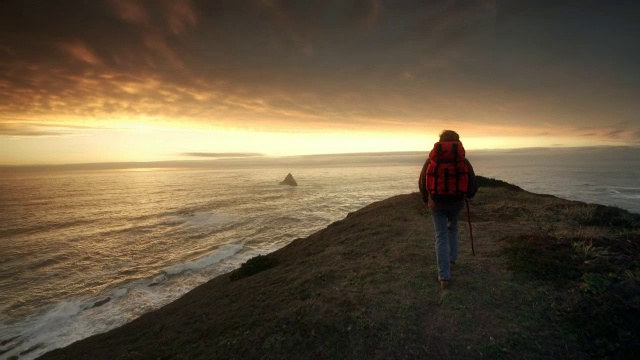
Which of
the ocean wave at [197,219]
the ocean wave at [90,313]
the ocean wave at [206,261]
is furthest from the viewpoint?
the ocean wave at [197,219]

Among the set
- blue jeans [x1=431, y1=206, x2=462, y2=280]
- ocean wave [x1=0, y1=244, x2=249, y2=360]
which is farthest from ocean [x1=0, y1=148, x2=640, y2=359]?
blue jeans [x1=431, y1=206, x2=462, y2=280]

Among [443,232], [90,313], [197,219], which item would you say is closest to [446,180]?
[443,232]

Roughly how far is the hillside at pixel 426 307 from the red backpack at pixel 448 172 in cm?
235

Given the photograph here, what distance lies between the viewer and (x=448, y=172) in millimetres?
6195

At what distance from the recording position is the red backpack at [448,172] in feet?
20.3

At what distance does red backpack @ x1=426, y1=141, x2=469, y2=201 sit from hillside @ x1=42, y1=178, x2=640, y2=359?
2352 mm

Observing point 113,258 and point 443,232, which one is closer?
point 443,232

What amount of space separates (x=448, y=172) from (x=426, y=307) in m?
2.99

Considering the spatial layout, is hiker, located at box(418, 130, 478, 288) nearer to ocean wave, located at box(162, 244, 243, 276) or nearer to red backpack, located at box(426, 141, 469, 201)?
red backpack, located at box(426, 141, 469, 201)

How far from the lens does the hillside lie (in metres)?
5.13

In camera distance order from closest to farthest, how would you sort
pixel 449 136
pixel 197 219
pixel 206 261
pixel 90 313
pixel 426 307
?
pixel 426 307 → pixel 449 136 → pixel 90 313 → pixel 206 261 → pixel 197 219

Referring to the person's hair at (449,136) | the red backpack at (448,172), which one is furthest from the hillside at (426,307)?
the person's hair at (449,136)

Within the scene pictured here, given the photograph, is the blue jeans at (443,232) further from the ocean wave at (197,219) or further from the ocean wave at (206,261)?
the ocean wave at (197,219)

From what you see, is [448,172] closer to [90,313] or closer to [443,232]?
[443,232]
